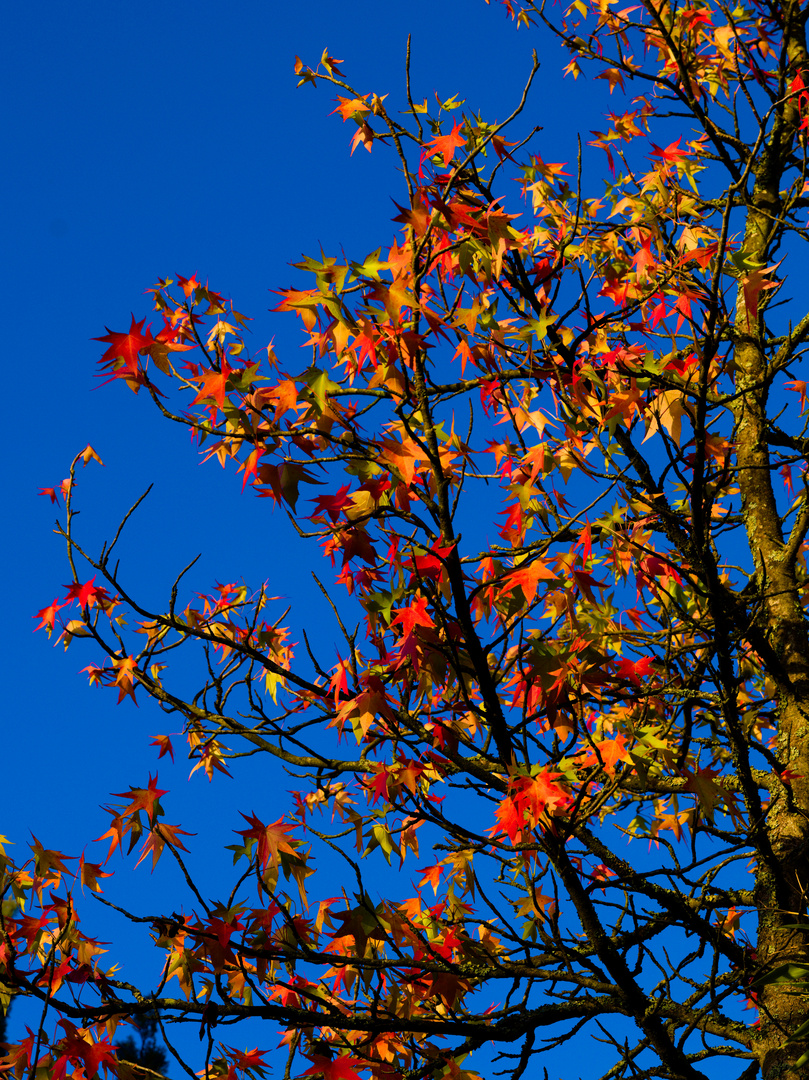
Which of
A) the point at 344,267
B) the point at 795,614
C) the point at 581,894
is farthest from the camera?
the point at 795,614

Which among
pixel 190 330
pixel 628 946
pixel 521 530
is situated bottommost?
pixel 628 946

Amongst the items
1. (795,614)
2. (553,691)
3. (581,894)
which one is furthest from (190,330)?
(795,614)

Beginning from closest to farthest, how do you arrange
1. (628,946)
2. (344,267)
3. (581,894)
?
1. (344,267)
2. (581,894)
3. (628,946)

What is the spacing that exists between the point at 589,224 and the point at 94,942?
4.33m

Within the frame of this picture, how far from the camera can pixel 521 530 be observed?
11.9ft

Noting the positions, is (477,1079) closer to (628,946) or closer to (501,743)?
(628,946)

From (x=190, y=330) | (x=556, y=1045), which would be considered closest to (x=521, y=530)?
(x=190, y=330)

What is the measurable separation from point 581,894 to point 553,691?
842 millimetres

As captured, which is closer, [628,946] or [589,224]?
[628,946]

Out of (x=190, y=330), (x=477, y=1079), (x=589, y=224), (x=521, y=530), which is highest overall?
(x=589, y=224)

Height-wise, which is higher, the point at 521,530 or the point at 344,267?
the point at 344,267

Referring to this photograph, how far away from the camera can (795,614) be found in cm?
485

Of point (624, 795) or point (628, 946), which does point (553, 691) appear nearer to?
point (628, 946)

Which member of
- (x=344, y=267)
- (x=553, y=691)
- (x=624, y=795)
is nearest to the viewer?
(x=344, y=267)
